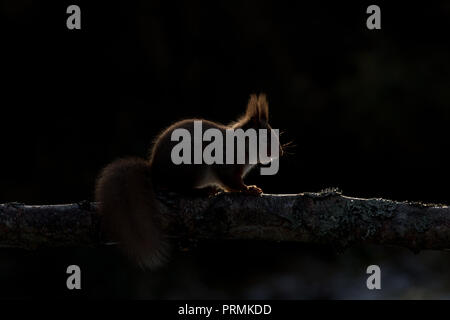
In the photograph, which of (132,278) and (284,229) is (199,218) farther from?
(132,278)

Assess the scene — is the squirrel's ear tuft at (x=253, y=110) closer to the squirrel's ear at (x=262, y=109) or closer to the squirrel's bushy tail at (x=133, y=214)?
the squirrel's ear at (x=262, y=109)

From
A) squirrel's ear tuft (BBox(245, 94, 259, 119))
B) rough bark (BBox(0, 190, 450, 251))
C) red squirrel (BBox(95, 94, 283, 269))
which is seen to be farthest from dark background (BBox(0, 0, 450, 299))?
rough bark (BBox(0, 190, 450, 251))

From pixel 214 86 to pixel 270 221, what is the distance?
3.78 metres

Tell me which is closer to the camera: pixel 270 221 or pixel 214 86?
pixel 270 221

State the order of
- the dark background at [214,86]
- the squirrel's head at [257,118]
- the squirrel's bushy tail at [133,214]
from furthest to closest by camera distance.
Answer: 1. the dark background at [214,86]
2. the squirrel's head at [257,118]
3. the squirrel's bushy tail at [133,214]

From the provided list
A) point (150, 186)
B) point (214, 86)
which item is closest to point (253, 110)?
point (150, 186)

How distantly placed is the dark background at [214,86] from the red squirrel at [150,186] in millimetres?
3092

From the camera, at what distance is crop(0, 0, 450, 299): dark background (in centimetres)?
673

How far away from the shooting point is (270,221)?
3.05m

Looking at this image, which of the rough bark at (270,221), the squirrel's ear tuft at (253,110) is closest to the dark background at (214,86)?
the squirrel's ear tuft at (253,110)

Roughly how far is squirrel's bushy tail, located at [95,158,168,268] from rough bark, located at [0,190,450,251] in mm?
67

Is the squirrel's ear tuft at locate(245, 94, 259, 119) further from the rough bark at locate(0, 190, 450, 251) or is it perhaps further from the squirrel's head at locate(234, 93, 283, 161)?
the rough bark at locate(0, 190, 450, 251)

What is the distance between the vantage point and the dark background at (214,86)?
673cm

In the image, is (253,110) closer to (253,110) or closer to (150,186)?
(253,110)
